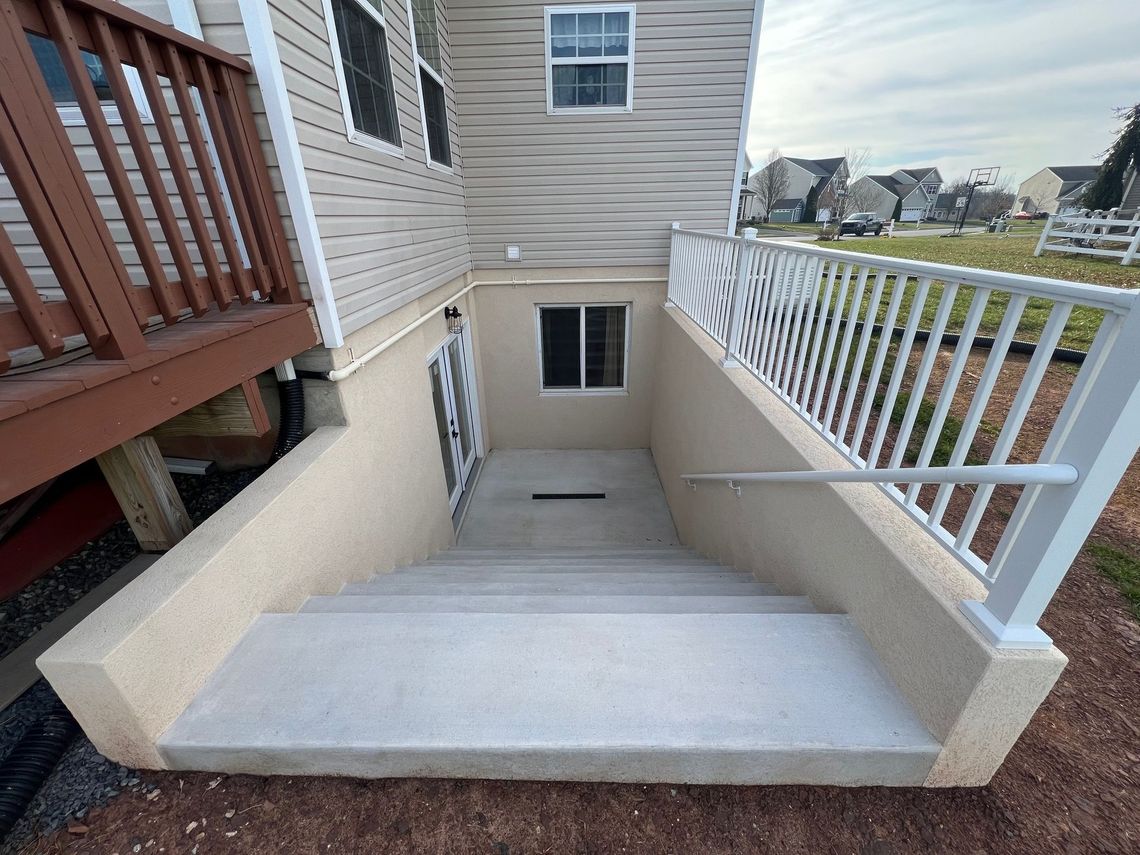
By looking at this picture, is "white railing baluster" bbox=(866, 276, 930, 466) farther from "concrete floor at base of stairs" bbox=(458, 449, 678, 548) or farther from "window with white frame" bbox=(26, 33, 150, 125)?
"concrete floor at base of stairs" bbox=(458, 449, 678, 548)

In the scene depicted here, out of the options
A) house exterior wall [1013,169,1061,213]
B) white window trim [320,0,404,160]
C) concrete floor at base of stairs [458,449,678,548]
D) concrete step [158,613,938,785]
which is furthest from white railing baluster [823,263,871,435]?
house exterior wall [1013,169,1061,213]

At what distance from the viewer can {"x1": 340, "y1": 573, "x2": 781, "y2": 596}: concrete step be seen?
260 centimetres

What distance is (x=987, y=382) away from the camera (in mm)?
1361

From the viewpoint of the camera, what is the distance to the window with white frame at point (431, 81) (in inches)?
158

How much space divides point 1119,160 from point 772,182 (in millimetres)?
21810

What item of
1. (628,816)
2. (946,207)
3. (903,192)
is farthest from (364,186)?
(903,192)

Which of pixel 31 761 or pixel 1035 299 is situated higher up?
pixel 1035 299

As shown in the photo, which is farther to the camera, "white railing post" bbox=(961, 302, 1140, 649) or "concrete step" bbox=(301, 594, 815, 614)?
"concrete step" bbox=(301, 594, 815, 614)

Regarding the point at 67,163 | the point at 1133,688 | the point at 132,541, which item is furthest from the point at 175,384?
the point at 1133,688

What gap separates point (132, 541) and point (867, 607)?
3.84 m

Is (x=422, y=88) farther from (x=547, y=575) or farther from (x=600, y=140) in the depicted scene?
(x=547, y=575)

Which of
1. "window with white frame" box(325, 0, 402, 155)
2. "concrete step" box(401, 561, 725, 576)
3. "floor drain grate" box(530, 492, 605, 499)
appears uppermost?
"window with white frame" box(325, 0, 402, 155)

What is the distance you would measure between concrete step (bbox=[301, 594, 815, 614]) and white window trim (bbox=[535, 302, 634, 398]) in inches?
180

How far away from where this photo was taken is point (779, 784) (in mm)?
1491
